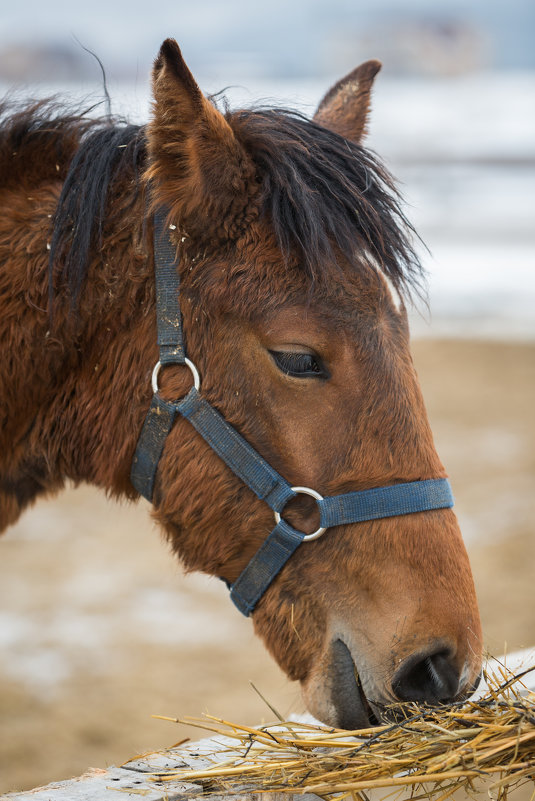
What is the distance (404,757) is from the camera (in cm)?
177

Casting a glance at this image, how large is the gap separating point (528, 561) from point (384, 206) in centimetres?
464

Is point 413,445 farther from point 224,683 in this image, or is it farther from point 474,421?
point 474,421

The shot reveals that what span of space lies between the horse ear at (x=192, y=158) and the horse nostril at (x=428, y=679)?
1.23 m

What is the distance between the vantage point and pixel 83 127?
257 cm

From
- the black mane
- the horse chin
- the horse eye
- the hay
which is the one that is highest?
the black mane

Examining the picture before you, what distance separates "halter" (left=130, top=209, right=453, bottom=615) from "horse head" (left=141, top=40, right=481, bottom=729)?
0.02 metres

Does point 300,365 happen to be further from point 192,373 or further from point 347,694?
point 347,694

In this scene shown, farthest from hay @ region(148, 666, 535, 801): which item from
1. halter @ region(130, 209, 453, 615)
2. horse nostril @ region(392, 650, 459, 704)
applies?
halter @ region(130, 209, 453, 615)

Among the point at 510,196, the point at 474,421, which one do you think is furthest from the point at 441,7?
the point at 474,421

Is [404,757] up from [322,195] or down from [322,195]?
down

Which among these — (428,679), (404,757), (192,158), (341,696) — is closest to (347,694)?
(341,696)

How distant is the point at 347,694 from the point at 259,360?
0.91 m

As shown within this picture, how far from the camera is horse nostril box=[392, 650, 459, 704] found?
6.63 feet

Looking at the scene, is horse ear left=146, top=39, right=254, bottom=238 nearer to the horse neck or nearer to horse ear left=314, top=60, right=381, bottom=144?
the horse neck
